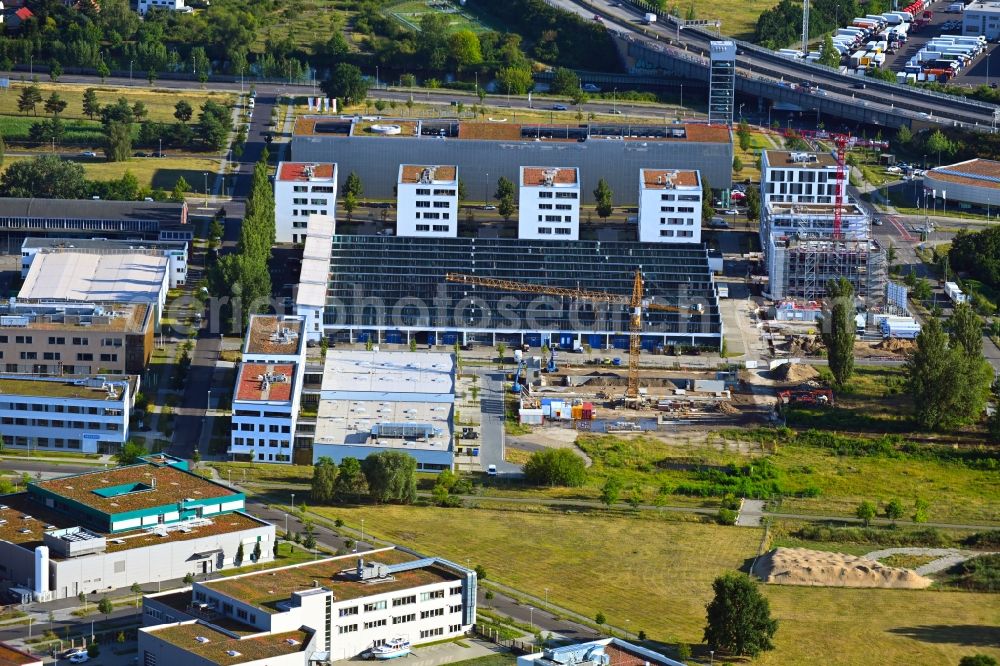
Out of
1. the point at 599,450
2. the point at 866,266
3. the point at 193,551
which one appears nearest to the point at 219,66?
the point at 866,266

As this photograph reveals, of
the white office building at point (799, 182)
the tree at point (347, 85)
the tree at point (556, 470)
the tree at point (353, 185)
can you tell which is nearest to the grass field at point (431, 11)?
the tree at point (347, 85)

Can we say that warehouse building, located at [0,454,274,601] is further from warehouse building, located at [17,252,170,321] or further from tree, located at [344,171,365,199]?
tree, located at [344,171,365,199]

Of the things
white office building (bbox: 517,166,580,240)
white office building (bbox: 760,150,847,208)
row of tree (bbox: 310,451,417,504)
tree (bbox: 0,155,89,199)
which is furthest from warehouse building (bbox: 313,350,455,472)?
white office building (bbox: 760,150,847,208)

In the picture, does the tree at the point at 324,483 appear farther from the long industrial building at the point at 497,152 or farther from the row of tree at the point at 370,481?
the long industrial building at the point at 497,152

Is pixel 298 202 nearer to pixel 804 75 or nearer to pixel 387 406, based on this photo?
pixel 387 406

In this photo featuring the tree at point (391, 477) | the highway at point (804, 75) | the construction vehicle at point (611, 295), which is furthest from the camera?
the highway at point (804, 75)

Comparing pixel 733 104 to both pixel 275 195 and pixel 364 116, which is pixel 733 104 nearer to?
pixel 364 116
